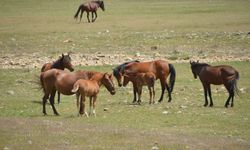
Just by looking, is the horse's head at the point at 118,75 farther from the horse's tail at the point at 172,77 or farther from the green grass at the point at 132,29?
the green grass at the point at 132,29

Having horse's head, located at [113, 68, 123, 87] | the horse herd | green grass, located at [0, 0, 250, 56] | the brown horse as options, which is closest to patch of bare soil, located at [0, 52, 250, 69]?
green grass, located at [0, 0, 250, 56]

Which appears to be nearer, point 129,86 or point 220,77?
point 220,77

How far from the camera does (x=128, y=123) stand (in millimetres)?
18141

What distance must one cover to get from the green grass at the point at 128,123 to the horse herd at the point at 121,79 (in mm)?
463

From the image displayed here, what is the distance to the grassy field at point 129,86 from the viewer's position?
1564 centimetres

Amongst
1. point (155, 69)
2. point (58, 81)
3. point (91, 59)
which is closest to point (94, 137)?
point (58, 81)

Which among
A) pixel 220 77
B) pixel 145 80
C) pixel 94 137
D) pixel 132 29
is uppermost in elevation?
pixel 220 77

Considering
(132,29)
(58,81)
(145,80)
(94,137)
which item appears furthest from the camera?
(132,29)

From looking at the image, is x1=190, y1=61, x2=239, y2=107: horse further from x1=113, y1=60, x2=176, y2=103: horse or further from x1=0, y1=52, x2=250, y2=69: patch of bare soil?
x1=0, y1=52, x2=250, y2=69: patch of bare soil

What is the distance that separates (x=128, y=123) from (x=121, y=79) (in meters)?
4.71

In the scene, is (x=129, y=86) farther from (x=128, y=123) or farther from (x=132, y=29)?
(x=132, y=29)

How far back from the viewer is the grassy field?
51.3 feet

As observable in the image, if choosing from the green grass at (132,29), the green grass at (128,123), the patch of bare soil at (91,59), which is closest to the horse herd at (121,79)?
the green grass at (128,123)

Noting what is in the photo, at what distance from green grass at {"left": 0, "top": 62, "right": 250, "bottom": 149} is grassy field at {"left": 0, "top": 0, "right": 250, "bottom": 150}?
0.9 inches
